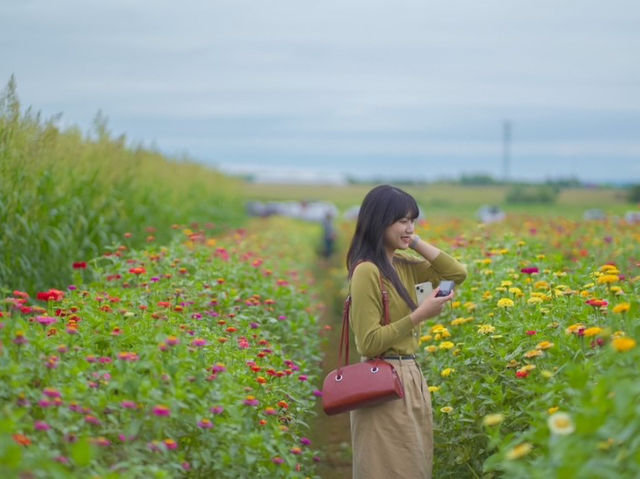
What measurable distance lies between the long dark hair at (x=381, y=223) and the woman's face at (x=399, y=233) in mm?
20

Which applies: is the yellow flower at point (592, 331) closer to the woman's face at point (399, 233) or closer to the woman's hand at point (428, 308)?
the woman's hand at point (428, 308)

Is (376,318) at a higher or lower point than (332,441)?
higher

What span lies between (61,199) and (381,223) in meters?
4.88

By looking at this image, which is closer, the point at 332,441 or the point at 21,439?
the point at 21,439

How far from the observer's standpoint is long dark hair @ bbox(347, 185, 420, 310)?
405 cm

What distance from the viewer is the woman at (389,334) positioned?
3961 mm

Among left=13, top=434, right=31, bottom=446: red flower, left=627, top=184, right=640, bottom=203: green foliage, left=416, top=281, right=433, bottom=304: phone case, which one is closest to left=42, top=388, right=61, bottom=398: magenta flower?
left=13, top=434, right=31, bottom=446: red flower

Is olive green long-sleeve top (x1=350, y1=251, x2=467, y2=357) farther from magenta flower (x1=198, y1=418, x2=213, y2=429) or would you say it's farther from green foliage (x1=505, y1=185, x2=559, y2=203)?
green foliage (x1=505, y1=185, x2=559, y2=203)

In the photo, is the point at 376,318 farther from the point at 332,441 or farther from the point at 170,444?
the point at 332,441

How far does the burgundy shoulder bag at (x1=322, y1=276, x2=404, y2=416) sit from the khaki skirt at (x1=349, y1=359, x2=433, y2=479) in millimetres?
72

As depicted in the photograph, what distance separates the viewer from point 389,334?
3912 mm

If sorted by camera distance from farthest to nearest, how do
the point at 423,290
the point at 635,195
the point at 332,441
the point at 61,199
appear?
the point at 635,195 → the point at 61,199 → the point at 332,441 → the point at 423,290

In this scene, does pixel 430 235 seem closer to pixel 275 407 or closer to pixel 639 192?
pixel 275 407

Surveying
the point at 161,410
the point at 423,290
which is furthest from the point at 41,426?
the point at 423,290
